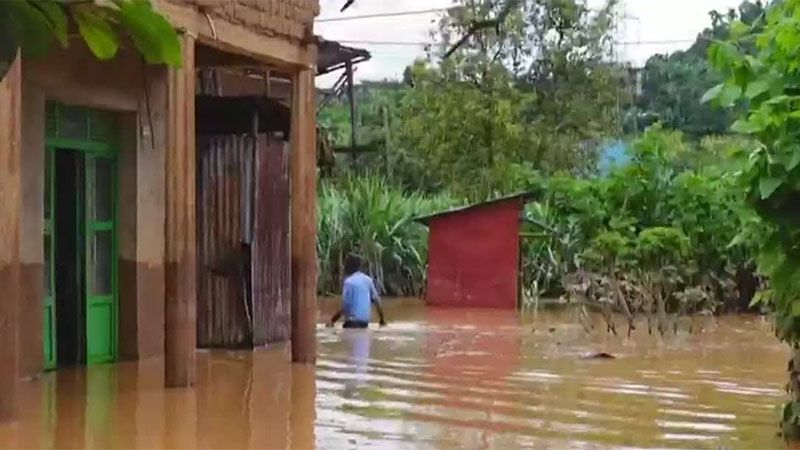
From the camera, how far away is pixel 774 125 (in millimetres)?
7707

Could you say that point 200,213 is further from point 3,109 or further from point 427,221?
point 427,221

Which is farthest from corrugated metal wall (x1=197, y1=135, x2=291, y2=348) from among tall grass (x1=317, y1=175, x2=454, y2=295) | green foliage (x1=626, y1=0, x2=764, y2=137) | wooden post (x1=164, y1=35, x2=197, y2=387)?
green foliage (x1=626, y1=0, x2=764, y2=137)

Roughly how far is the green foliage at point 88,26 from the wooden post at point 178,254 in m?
8.81

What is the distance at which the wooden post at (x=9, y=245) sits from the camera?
27.8 feet

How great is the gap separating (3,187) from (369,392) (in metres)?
3.67

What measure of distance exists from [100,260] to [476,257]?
13.1 m

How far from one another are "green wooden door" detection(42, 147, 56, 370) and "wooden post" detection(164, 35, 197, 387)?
1831mm

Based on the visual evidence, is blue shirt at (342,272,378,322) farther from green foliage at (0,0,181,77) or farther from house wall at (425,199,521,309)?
green foliage at (0,0,181,77)

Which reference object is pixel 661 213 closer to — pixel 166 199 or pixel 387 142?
pixel 166 199

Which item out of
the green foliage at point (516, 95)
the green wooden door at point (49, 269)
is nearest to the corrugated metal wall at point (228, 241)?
the green wooden door at point (49, 269)

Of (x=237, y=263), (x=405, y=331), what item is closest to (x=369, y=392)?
(x=237, y=263)

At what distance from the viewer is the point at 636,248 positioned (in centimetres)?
2130

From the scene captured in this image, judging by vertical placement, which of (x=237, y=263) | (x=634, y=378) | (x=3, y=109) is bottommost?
(x=634, y=378)

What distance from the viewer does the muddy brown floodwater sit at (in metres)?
8.35
